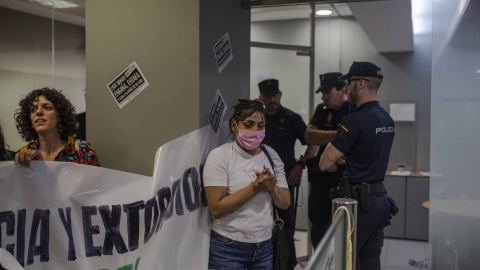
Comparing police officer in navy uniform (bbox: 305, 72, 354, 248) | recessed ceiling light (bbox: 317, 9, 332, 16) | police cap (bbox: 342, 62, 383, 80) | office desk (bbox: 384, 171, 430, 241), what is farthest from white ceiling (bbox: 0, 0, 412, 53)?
office desk (bbox: 384, 171, 430, 241)

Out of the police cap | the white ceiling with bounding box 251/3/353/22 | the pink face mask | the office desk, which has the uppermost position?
the white ceiling with bounding box 251/3/353/22

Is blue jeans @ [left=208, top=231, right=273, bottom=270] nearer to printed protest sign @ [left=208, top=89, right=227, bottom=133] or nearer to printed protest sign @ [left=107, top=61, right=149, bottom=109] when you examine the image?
printed protest sign @ [left=208, top=89, right=227, bottom=133]

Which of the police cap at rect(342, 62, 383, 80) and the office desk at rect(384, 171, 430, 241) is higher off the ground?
the police cap at rect(342, 62, 383, 80)

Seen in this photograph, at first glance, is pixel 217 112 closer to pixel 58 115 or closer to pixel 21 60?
pixel 58 115

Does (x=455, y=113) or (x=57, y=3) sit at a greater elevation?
(x=57, y=3)

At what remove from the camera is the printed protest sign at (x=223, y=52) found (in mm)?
2648

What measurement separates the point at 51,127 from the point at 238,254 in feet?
3.72

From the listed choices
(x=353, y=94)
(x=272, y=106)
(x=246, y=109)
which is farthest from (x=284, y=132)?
(x=246, y=109)

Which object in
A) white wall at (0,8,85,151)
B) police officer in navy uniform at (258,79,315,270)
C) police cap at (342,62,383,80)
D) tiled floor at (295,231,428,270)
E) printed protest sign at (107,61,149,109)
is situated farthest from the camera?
tiled floor at (295,231,428,270)

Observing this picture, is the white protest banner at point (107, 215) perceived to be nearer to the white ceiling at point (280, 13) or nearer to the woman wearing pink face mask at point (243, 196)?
the woman wearing pink face mask at point (243, 196)

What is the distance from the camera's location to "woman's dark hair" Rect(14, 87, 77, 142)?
7.93 feet

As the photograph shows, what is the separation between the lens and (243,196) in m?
2.28

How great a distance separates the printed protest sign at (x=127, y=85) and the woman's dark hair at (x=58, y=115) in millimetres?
269

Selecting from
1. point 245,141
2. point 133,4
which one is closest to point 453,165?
point 245,141
